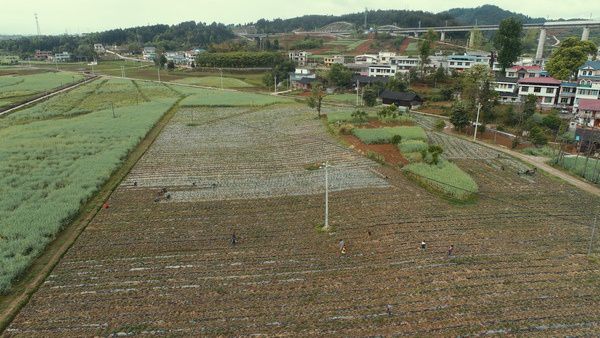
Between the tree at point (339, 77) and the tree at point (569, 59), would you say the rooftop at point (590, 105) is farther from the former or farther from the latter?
the tree at point (339, 77)

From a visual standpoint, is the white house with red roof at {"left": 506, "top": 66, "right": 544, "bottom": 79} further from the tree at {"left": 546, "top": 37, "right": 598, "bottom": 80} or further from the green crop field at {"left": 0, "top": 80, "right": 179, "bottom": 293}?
the green crop field at {"left": 0, "top": 80, "right": 179, "bottom": 293}

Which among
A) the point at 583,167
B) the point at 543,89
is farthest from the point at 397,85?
the point at 583,167

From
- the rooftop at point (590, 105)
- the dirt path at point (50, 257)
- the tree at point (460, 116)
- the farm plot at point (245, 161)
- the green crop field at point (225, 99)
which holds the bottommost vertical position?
the dirt path at point (50, 257)

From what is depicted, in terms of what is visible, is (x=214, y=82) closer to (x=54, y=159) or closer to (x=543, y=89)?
(x=54, y=159)

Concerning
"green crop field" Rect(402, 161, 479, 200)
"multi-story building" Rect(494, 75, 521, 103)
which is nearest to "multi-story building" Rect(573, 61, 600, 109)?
"multi-story building" Rect(494, 75, 521, 103)

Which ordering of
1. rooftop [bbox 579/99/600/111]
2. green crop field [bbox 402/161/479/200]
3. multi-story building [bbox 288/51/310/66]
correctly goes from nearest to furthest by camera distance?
green crop field [bbox 402/161/479/200], rooftop [bbox 579/99/600/111], multi-story building [bbox 288/51/310/66]

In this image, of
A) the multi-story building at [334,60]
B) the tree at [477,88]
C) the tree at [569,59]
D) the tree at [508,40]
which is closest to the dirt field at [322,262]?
the tree at [477,88]
